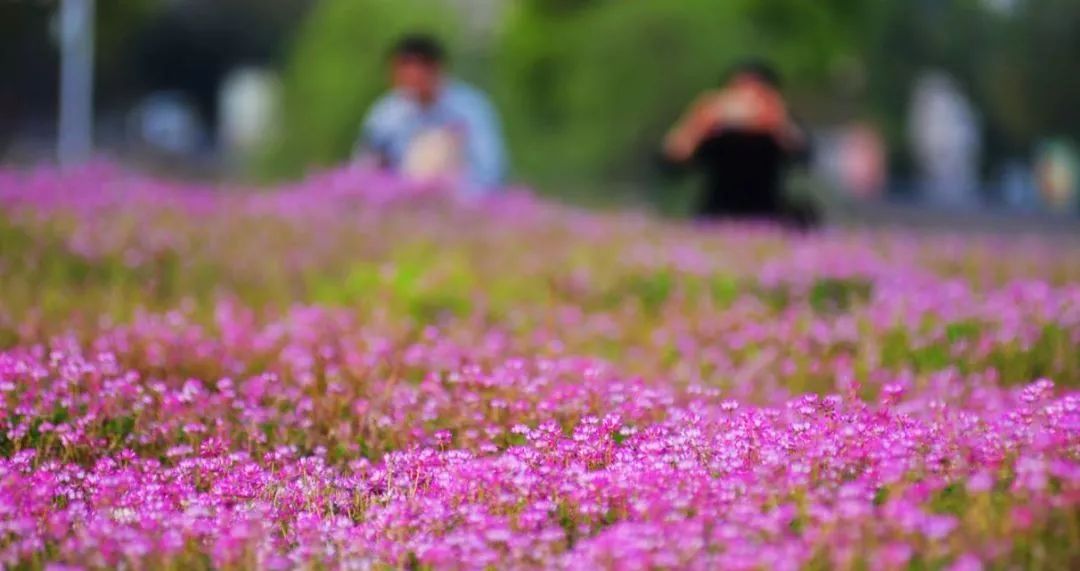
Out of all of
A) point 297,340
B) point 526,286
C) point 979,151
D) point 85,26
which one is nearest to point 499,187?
point 526,286

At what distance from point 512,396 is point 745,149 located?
692 centimetres

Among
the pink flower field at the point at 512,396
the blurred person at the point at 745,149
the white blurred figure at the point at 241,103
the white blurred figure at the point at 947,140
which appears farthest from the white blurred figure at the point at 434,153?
Result: the white blurred figure at the point at 241,103

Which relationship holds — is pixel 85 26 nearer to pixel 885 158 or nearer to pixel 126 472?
pixel 885 158

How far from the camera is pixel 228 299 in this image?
660 cm

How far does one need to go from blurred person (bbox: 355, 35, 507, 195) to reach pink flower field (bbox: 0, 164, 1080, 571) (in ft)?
6.19

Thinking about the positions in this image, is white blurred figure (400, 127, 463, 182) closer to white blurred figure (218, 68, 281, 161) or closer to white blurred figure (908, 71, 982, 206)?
white blurred figure (908, 71, 982, 206)

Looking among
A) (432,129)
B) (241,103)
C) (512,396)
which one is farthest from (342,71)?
(241,103)

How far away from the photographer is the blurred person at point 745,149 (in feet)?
34.7

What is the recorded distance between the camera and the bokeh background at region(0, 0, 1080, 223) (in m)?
19.9

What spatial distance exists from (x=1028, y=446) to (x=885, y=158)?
33454 mm

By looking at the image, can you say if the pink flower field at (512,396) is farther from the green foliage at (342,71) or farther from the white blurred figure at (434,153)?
the green foliage at (342,71)

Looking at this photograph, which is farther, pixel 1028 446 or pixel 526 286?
pixel 526 286

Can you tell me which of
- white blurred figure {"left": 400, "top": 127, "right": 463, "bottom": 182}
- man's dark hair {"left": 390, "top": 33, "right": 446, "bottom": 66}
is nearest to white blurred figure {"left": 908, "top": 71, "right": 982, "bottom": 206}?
white blurred figure {"left": 400, "top": 127, "right": 463, "bottom": 182}

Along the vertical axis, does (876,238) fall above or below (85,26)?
below
